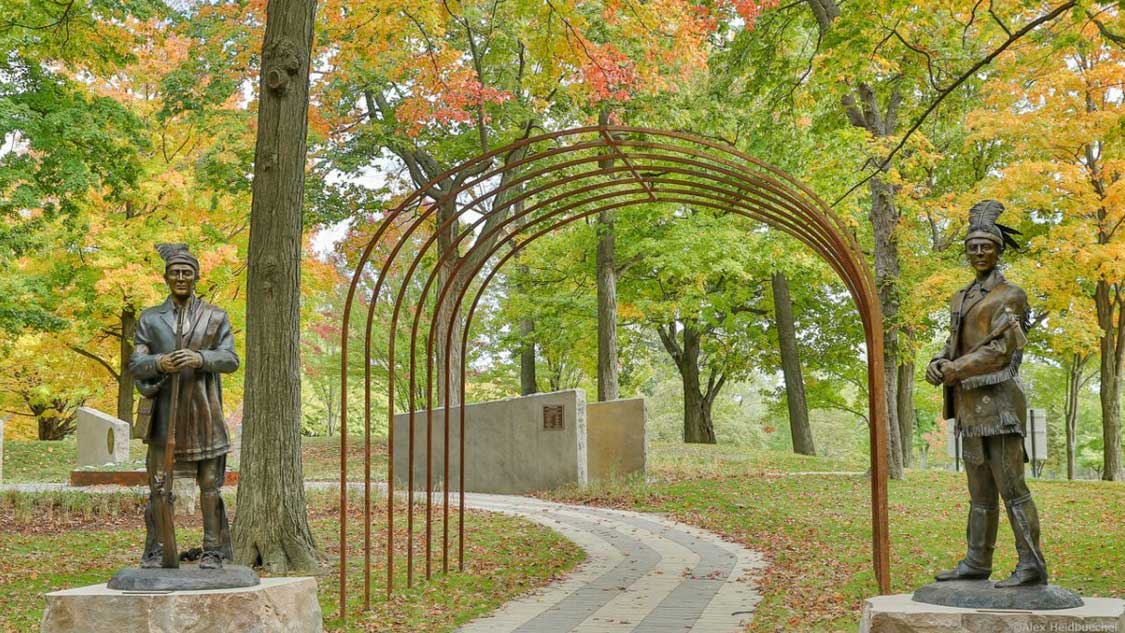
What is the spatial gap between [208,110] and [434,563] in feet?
32.2

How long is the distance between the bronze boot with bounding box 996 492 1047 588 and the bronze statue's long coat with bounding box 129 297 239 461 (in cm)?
449

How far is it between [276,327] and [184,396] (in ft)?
9.86

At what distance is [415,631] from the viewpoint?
7586 millimetres

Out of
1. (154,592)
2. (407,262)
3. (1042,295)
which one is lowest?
(154,592)

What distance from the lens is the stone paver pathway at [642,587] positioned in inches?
308

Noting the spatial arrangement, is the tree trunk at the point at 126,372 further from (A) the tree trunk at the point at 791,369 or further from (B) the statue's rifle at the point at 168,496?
(B) the statue's rifle at the point at 168,496

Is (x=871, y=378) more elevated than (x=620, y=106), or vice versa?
(x=620, y=106)

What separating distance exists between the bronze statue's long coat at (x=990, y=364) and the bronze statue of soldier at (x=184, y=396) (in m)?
4.25

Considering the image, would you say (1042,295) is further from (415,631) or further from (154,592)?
(154,592)

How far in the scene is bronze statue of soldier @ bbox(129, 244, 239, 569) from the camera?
640cm

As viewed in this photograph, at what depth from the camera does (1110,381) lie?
20156 millimetres

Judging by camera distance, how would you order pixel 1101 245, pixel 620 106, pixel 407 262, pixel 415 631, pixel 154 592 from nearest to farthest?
pixel 154 592 < pixel 415 631 < pixel 1101 245 < pixel 620 106 < pixel 407 262

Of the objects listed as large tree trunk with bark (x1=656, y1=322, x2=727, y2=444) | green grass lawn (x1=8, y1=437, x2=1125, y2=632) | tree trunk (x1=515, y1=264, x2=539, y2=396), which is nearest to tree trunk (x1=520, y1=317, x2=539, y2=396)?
tree trunk (x1=515, y1=264, x2=539, y2=396)

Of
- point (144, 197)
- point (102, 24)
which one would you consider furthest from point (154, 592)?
point (144, 197)
